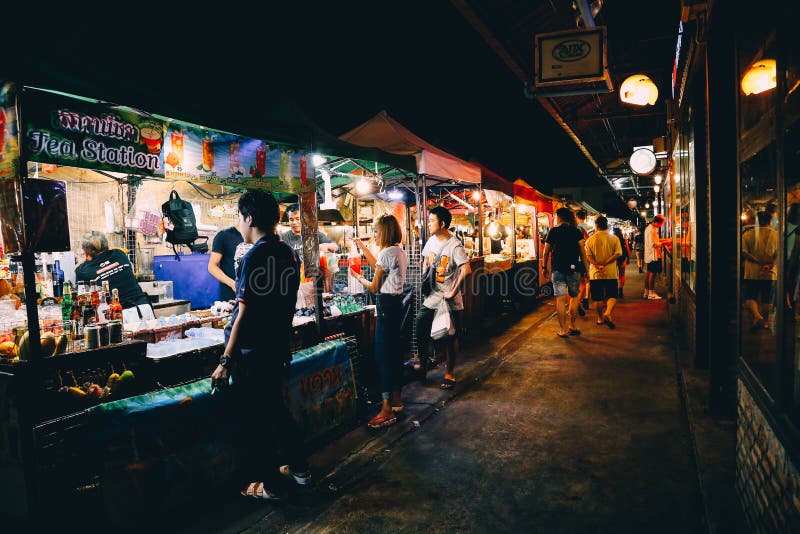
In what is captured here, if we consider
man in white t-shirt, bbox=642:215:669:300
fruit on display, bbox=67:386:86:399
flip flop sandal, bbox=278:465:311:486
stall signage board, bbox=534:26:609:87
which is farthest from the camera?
man in white t-shirt, bbox=642:215:669:300

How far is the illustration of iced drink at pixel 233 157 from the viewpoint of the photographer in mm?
4762

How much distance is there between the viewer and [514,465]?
4.25m

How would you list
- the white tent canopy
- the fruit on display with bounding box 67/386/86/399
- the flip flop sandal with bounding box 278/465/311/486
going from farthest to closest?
the white tent canopy → the flip flop sandal with bounding box 278/465/311/486 → the fruit on display with bounding box 67/386/86/399

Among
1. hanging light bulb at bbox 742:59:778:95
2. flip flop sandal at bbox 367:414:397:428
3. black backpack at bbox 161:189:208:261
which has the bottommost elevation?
flip flop sandal at bbox 367:414:397:428

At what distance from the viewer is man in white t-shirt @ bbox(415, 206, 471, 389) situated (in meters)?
6.14

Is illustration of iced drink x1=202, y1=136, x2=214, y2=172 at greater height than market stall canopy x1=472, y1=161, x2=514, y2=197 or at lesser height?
lesser

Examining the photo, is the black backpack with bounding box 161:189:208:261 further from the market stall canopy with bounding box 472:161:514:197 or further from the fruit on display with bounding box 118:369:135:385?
the market stall canopy with bounding box 472:161:514:197

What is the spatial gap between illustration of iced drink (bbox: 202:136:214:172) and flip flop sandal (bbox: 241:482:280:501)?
9.35 feet

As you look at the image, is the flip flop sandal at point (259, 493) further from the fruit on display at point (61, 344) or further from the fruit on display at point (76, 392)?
the fruit on display at point (61, 344)

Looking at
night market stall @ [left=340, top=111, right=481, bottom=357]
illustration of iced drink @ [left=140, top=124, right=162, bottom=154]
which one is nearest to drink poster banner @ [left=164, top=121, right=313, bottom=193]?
illustration of iced drink @ [left=140, top=124, right=162, bottom=154]

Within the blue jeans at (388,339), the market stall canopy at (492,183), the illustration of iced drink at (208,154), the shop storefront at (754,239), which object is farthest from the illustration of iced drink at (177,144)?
the market stall canopy at (492,183)

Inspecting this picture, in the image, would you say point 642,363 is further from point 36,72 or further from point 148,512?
point 36,72

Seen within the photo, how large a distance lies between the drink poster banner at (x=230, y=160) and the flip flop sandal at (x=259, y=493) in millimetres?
2692

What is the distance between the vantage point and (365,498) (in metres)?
3.75
